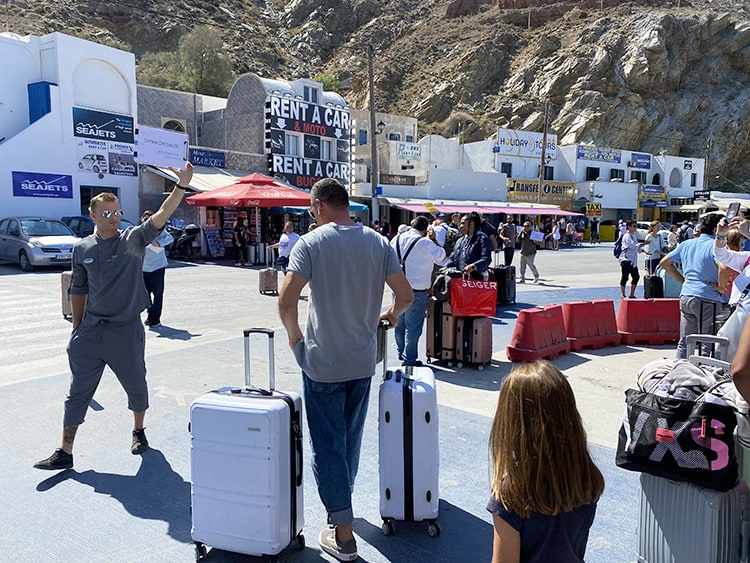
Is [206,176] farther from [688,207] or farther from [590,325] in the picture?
[688,207]

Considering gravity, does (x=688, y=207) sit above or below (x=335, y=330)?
above

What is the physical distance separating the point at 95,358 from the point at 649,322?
7248 millimetres

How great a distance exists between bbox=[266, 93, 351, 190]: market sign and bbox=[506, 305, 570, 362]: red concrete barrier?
21675mm

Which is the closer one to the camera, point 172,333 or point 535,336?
point 535,336

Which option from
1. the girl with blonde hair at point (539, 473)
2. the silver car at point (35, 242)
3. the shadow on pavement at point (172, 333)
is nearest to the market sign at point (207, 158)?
the silver car at point (35, 242)

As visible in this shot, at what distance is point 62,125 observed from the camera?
2100cm

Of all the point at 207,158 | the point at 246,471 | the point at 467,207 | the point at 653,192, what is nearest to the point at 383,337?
the point at 246,471

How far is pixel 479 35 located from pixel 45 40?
70.9 metres

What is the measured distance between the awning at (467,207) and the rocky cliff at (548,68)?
1000 inches

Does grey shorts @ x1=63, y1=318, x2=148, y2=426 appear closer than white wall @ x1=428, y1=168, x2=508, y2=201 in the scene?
Yes

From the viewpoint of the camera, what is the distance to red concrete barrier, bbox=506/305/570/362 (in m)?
6.87

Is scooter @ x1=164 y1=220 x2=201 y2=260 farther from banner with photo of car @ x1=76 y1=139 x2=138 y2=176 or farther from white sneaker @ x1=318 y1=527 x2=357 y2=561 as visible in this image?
white sneaker @ x1=318 y1=527 x2=357 y2=561

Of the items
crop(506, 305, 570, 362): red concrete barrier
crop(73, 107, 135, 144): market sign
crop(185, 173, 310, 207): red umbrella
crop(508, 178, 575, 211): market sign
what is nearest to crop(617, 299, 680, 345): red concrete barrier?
crop(506, 305, 570, 362): red concrete barrier

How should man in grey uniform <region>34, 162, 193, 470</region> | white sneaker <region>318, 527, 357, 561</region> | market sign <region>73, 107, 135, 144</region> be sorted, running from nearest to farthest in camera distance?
white sneaker <region>318, 527, 357, 561</region> → man in grey uniform <region>34, 162, 193, 470</region> → market sign <region>73, 107, 135, 144</region>
